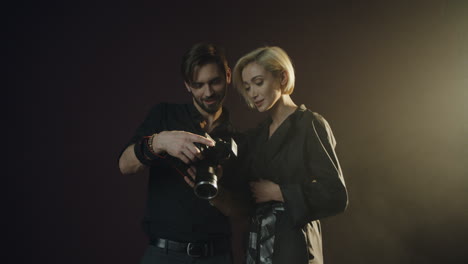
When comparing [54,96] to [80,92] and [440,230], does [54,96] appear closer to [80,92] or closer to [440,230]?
[80,92]

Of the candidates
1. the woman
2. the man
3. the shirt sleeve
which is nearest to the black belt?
the man

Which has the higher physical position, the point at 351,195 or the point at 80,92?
the point at 80,92

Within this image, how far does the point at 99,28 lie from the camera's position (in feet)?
6.73

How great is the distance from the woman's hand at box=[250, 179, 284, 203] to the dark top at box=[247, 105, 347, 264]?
24 mm

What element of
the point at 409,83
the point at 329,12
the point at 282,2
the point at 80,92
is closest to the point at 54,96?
the point at 80,92

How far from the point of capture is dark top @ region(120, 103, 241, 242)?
1.28 metres

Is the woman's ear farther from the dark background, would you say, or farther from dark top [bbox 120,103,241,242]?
the dark background

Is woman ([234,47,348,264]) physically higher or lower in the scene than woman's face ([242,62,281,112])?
lower

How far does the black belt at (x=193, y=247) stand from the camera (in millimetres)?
1263

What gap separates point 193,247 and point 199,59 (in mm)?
681

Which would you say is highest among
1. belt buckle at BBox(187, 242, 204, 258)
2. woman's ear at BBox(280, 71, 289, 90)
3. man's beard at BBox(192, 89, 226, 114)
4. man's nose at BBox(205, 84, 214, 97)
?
woman's ear at BBox(280, 71, 289, 90)

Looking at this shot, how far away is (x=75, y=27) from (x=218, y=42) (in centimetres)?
78

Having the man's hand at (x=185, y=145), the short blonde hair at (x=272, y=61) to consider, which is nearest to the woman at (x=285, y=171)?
the short blonde hair at (x=272, y=61)

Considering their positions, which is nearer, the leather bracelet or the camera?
the camera
